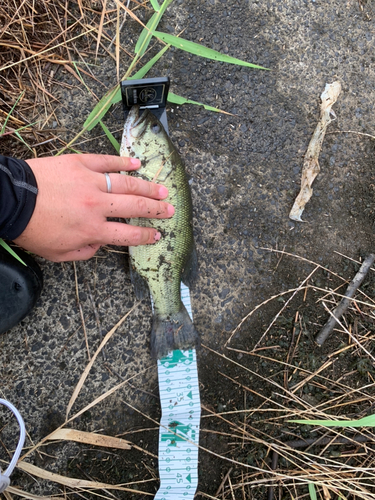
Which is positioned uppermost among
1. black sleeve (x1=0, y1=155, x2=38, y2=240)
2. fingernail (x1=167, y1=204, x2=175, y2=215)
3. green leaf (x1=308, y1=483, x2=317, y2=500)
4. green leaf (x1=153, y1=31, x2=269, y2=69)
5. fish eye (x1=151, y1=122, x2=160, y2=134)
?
green leaf (x1=153, y1=31, x2=269, y2=69)

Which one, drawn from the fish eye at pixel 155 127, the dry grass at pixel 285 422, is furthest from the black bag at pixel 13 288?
the fish eye at pixel 155 127

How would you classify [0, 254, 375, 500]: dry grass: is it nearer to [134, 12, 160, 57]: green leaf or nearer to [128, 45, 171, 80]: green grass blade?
[128, 45, 171, 80]: green grass blade

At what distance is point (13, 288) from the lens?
2.23 m

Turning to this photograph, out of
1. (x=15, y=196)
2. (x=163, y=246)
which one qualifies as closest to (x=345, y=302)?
(x=163, y=246)

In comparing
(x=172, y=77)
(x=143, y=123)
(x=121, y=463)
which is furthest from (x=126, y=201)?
(x=121, y=463)

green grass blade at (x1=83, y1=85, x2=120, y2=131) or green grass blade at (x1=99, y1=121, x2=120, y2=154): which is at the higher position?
green grass blade at (x1=83, y1=85, x2=120, y2=131)

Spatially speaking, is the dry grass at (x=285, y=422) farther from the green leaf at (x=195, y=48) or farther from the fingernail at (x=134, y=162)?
the green leaf at (x=195, y=48)

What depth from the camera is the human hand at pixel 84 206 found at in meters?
1.95

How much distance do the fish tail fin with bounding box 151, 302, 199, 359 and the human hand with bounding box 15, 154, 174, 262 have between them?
0.56m

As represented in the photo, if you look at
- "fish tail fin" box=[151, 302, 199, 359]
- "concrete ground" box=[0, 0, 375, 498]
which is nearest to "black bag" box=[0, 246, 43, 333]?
"concrete ground" box=[0, 0, 375, 498]

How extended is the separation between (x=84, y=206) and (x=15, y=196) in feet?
1.19

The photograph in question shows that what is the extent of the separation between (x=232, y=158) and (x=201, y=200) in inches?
16.3

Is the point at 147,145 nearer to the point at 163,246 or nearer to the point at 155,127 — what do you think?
the point at 155,127

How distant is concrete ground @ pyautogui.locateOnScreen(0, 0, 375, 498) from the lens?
239cm
